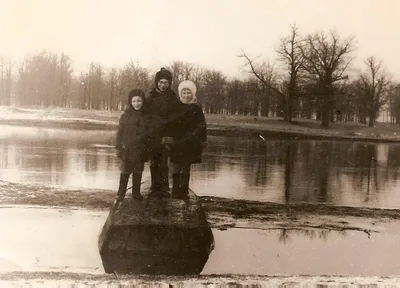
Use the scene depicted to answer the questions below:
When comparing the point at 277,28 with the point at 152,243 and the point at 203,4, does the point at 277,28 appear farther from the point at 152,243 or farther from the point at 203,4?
the point at 152,243

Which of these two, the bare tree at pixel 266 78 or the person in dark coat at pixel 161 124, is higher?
the bare tree at pixel 266 78

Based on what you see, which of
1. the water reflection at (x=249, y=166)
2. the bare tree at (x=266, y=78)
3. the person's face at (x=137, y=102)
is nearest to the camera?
the person's face at (x=137, y=102)

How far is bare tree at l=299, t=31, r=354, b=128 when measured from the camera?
4.31 metres

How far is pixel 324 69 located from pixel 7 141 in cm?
318

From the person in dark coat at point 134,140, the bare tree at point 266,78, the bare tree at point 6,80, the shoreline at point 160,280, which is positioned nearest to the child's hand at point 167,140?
the person in dark coat at point 134,140

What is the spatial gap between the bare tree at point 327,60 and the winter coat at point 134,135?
5.92 ft

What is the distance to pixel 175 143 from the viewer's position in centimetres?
359

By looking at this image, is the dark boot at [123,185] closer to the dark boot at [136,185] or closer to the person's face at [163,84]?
the dark boot at [136,185]

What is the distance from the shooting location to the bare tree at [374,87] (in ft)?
14.4

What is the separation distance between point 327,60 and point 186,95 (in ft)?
5.90

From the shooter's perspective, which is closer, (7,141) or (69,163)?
(7,141)

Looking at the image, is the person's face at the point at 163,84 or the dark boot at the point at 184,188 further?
the dark boot at the point at 184,188

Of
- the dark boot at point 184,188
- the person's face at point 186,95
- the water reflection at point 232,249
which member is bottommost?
the water reflection at point 232,249

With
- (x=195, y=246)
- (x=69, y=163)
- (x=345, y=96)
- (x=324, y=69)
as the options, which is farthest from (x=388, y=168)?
(x=69, y=163)
